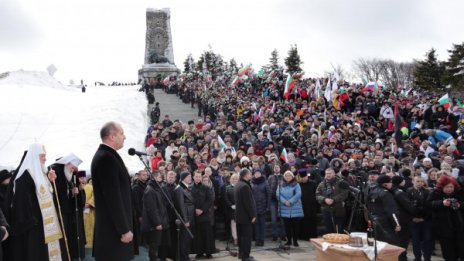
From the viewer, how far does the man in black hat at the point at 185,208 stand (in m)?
10.3

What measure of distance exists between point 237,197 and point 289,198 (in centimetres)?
184

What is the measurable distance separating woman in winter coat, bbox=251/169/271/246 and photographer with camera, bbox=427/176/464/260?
3.76 meters

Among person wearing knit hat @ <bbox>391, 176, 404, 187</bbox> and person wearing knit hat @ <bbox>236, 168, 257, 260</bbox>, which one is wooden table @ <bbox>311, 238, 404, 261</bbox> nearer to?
person wearing knit hat @ <bbox>391, 176, 404, 187</bbox>

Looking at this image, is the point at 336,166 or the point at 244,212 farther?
the point at 336,166

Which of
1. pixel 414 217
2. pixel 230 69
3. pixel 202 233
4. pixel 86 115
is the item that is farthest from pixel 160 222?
pixel 230 69

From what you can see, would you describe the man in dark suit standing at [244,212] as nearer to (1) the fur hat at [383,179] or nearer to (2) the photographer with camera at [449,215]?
(1) the fur hat at [383,179]

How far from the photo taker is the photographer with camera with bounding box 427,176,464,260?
9.62m

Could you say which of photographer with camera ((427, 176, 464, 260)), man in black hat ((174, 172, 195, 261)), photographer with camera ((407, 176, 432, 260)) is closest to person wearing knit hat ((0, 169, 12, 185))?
man in black hat ((174, 172, 195, 261))

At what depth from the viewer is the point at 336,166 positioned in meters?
13.3

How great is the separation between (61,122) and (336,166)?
11.3m

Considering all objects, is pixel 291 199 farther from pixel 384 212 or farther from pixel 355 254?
pixel 355 254

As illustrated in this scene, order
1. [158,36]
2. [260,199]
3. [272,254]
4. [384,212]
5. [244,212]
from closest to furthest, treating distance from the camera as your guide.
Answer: [384,212] → [244,212] → [272,254] → [260,199] → [158,36]

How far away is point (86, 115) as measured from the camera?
70.2 ft

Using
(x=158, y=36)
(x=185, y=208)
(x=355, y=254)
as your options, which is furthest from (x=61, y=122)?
(x=158, y=36)
